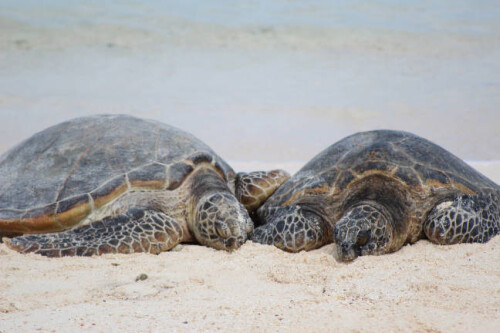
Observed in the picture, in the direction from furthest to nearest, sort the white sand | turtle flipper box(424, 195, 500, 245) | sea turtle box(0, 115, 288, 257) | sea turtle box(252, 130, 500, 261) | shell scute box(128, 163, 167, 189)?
shell scute box(128, 163, 167, 189), sea turtle box(0, 115, 288, 257), turtle flipper box(424, 195, 500, 245), sea turtle box(252, 130, 500, 261), the white sand

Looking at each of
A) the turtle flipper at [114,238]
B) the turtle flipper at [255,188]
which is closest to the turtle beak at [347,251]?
the turtle flipper at [114,238]

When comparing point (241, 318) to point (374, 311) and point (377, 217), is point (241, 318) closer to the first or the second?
point (374, 311)

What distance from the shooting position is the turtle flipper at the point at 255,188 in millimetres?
5438

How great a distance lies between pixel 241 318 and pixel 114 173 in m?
2.42

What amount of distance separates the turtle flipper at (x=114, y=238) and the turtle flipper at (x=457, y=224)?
6.31 ft

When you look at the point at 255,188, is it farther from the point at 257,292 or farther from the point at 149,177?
the point at 257,292

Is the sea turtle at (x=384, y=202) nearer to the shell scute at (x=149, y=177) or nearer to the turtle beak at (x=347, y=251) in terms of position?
the turtle beak at (x=347, y=251)

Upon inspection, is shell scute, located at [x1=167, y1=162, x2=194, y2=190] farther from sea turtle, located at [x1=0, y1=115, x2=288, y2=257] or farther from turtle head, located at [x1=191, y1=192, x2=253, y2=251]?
turtle head, located at [x1=191, y1=192, x2=253, y2=251]

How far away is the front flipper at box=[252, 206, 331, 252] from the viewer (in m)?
4.31

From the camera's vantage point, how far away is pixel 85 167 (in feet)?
16.1

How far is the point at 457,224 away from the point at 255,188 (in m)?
1.91

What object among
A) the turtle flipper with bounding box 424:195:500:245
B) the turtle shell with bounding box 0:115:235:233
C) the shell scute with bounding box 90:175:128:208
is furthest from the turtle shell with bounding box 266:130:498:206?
the shell scute with bounding box 90:175:128:208

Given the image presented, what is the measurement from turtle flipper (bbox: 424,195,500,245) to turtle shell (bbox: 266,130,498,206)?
0.16 meters

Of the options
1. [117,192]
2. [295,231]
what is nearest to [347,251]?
[295,231]
